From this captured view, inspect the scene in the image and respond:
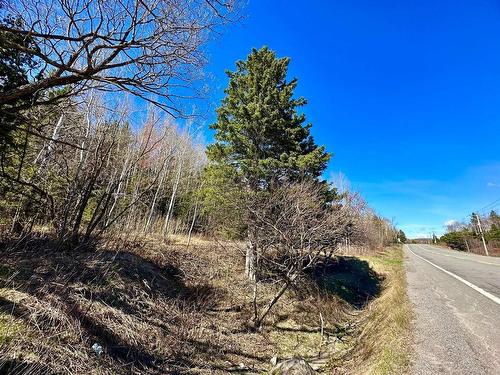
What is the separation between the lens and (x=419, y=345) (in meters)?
4.07

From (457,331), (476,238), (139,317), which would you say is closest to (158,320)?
(139,317)

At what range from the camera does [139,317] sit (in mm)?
6199

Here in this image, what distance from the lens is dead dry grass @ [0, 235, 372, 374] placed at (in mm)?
4062

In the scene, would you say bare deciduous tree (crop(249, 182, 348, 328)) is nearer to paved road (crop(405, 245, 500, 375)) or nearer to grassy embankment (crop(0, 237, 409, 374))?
grassy embankment (crop(0, 237, 409, 374))

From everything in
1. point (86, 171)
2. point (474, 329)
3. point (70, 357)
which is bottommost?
point (70, 357)

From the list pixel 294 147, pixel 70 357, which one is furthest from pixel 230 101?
pixel 70 357

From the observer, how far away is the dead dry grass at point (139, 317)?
406 cm

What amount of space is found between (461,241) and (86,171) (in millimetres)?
66242

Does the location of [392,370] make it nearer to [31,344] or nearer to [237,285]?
[31,344]

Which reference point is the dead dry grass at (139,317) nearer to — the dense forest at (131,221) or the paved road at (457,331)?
the dense forest at (131,221)

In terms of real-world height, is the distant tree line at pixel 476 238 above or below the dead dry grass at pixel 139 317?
above

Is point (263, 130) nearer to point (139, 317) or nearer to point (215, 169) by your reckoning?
point (215, 169)

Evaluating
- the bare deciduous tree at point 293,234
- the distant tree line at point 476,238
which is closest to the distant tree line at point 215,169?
the bare deciduous tree at point 293,234

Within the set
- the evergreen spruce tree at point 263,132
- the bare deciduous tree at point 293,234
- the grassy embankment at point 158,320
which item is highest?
the evergreen spruce tree at point 263,132
